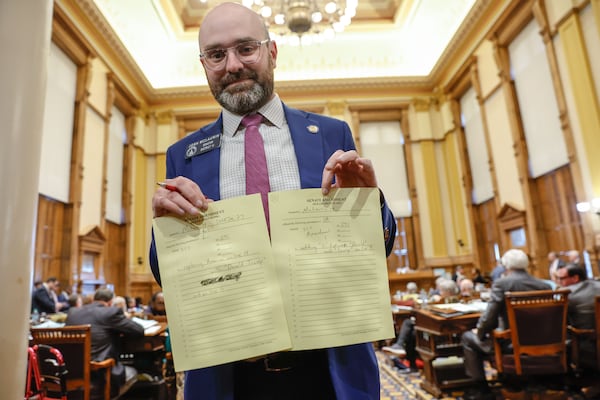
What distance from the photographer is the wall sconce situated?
7096 mm

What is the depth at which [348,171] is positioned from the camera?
854 mm

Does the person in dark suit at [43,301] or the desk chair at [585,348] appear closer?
the desk chair at [585,348]

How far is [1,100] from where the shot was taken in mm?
2020

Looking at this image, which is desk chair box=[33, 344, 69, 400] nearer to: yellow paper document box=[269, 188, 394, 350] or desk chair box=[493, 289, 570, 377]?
yellow paper document box=[269, 188, 394, 350]

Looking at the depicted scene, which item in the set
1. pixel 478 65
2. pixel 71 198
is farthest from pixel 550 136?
pixel 71 198

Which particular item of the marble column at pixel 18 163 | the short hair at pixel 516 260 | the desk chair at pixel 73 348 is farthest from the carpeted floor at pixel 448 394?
the marble column at pixel 18 163

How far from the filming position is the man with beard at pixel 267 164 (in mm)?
832

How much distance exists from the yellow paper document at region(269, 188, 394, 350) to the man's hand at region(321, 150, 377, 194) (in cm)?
3

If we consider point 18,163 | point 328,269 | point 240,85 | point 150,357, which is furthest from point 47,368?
point 328,269

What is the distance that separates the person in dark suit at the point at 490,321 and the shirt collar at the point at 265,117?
3227mm

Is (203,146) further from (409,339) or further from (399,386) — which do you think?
(409,339)

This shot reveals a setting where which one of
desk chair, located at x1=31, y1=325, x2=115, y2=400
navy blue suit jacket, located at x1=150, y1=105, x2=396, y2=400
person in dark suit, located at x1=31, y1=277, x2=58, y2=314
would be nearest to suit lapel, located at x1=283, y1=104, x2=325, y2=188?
navy blue suit jacket, located at x1=150, y1=105, x2=396, y2=400

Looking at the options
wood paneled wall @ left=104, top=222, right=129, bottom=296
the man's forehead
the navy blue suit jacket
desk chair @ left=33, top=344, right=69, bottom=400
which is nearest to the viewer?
the navy blue suit jacket

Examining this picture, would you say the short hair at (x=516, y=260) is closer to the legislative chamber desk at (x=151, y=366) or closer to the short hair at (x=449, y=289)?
the short hair at (x=449, y=289)
